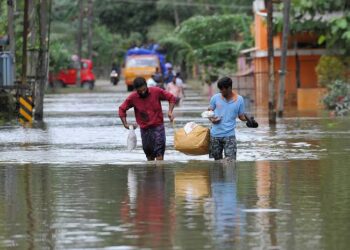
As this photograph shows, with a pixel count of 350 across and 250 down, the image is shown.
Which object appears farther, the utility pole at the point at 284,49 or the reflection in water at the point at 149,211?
the utility pole at the point at 284,49

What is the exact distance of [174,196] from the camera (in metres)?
13.3

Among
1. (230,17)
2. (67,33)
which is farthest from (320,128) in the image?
(67,33)

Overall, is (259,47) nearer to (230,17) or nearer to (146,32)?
(230,17)

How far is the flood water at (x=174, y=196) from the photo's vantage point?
10055 millimetres

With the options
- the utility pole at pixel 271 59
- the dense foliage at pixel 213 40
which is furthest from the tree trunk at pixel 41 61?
the dense foliage at pixel 213 40

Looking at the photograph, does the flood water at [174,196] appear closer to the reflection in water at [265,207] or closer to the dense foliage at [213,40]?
the reflection in water at [265,207]

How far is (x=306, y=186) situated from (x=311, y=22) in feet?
87.3

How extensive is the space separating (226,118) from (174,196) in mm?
3438

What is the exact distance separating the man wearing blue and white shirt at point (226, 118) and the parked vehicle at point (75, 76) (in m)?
57.6

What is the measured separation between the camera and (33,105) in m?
34.5

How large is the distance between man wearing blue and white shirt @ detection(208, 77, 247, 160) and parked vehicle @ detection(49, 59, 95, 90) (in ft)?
189

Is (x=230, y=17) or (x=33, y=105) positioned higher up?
(x=230, y=17)

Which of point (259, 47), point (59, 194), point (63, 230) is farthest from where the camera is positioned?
point (259, 47)

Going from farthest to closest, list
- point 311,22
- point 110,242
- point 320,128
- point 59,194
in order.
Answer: point 311,22 < point 320,128 < point 59,194 < point 110,242
